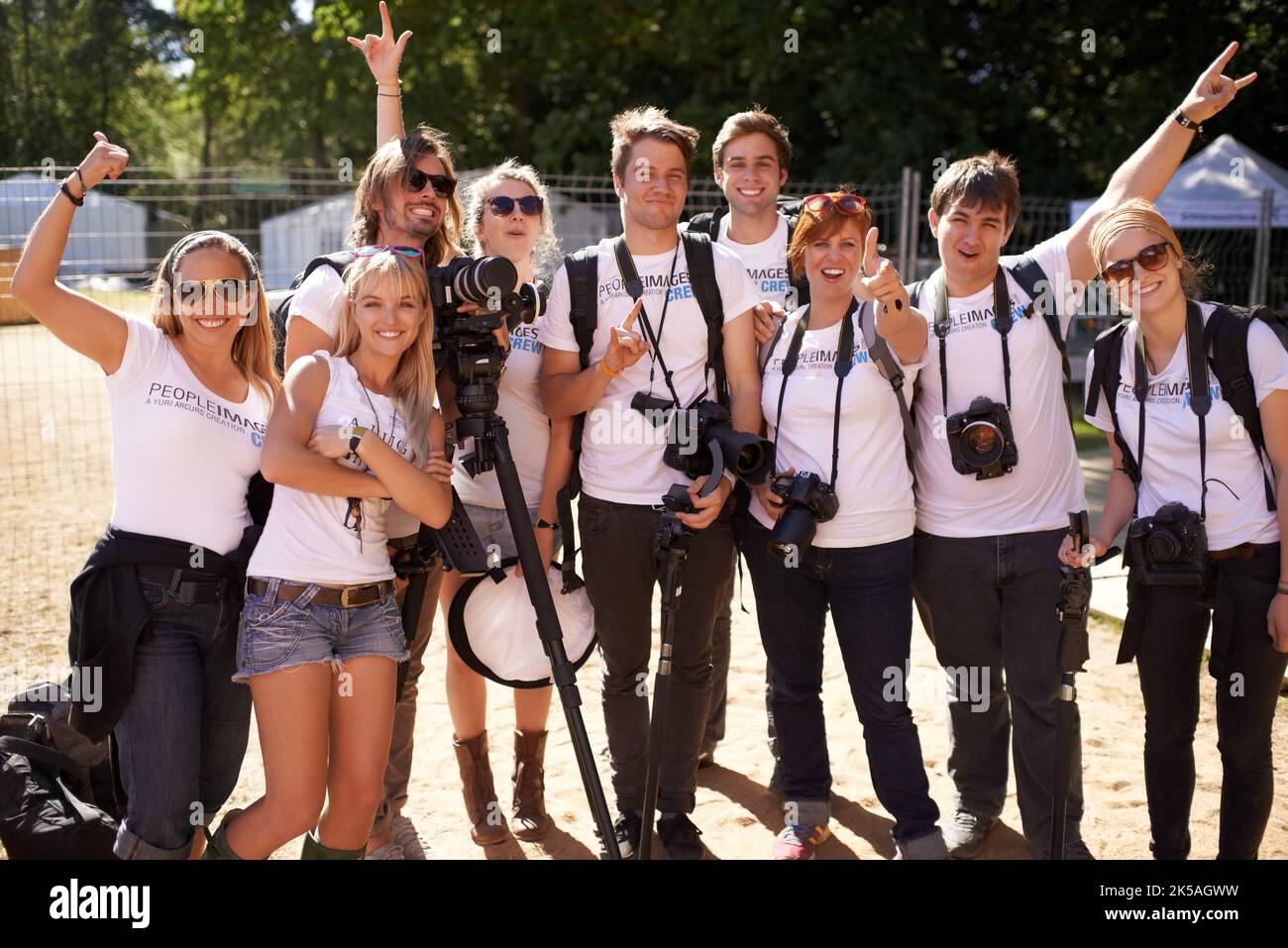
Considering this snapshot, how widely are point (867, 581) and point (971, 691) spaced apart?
20.9 inches

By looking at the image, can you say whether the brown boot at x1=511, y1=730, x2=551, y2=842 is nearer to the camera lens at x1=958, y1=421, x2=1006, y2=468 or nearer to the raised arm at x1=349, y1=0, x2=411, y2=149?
the camera lens at x1=958, y1=421, x2=1006, y2=468

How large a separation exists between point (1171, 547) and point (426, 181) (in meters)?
2.21

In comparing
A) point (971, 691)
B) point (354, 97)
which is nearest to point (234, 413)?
point (971, 691)

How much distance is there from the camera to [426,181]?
3176 mm

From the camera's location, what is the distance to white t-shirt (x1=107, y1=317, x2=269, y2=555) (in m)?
2.71

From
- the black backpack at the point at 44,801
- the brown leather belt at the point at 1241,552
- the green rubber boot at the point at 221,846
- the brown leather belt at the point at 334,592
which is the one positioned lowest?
the black backpack at the point at 44,801

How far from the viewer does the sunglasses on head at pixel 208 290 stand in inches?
109

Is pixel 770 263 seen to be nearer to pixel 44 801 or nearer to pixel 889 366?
pixel 889 366

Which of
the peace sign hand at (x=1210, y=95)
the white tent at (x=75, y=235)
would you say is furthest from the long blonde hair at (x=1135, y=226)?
the white tent at (x=75, y=235)

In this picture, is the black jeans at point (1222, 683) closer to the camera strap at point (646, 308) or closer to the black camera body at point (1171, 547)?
the black camera body at point (1171, 547)

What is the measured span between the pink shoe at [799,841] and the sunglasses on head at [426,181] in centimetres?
218

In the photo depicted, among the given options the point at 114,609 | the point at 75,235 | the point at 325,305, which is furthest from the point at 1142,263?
the point at 75,235

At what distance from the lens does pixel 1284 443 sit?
2.88 m
